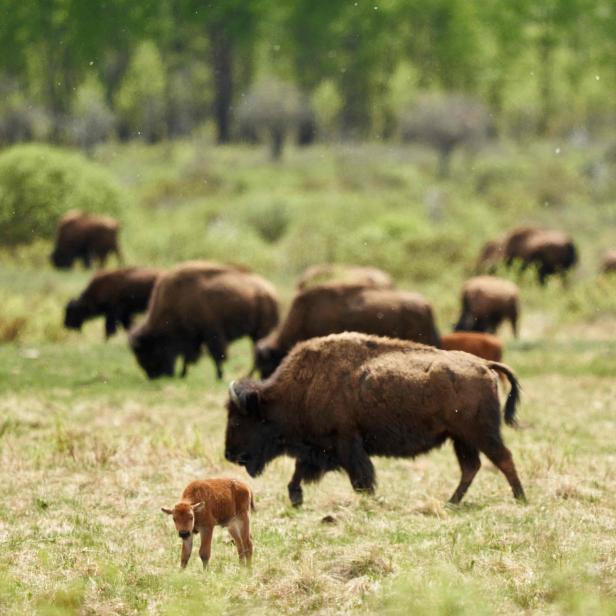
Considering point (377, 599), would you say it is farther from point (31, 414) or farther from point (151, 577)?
point (31, 414)

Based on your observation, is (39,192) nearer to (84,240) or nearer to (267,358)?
(84,240)

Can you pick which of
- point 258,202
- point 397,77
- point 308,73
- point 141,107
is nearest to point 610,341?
point 258,202

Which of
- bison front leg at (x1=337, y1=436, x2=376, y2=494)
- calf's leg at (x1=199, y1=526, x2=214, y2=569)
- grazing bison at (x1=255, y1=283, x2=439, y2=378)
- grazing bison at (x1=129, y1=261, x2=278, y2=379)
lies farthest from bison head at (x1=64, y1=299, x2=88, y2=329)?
calf's leg at (x1=199, y1=526, x2=214, y2=569)

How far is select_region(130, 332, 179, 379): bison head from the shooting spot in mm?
15422

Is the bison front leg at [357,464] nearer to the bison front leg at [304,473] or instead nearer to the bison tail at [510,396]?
the bison front leg at [304,473]

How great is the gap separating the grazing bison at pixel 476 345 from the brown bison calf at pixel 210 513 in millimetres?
6998

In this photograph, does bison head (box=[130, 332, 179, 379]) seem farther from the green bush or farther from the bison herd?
the green bush

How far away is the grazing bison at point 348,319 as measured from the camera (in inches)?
531

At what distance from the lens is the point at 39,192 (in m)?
31.4

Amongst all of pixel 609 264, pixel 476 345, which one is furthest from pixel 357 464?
pixel 609 264

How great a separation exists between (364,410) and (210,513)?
211cm

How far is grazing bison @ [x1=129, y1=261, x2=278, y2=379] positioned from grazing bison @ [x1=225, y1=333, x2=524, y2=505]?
6667 millimetres

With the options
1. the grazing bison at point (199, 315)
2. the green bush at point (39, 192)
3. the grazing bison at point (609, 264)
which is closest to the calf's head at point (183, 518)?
the grazing bison at point (199, 315)

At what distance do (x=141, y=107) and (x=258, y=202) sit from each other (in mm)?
33370
